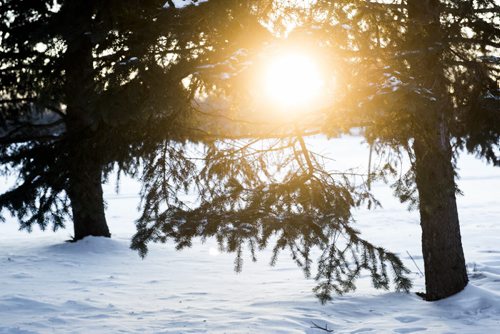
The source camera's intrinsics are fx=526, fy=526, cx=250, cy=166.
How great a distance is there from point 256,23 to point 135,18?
4.40ft

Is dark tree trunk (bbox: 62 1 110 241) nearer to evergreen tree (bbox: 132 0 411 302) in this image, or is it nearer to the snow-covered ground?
evergreen tree (bbox: 132 0 411 302)

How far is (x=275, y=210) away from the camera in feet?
17.1

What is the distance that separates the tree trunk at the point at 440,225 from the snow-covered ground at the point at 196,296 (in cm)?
22

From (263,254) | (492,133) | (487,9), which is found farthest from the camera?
(263,254)

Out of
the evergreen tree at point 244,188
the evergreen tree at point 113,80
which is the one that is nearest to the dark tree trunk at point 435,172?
the evergreen tree at point 244,188

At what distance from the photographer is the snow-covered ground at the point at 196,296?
251 inches

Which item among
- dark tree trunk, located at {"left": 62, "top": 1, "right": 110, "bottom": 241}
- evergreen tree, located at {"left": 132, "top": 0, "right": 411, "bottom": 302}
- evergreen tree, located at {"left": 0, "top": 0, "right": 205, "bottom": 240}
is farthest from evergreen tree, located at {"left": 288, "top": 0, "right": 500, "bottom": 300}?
dark tree trunk, located at {"left": 62, "top": 1, "right": 110, "bottom": 241}

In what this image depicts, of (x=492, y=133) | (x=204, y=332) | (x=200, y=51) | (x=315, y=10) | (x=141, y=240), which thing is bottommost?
(x=204, y=332)

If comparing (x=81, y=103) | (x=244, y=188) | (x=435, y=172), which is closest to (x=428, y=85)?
(x=435, y=172)

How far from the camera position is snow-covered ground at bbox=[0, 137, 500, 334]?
6371 mm

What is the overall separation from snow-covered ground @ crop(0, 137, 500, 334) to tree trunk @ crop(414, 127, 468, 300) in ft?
0.71

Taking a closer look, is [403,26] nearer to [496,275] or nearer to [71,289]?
[496,275]

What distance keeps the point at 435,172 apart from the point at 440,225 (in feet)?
2.53

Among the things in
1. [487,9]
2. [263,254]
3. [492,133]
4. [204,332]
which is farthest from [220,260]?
[487,9]
